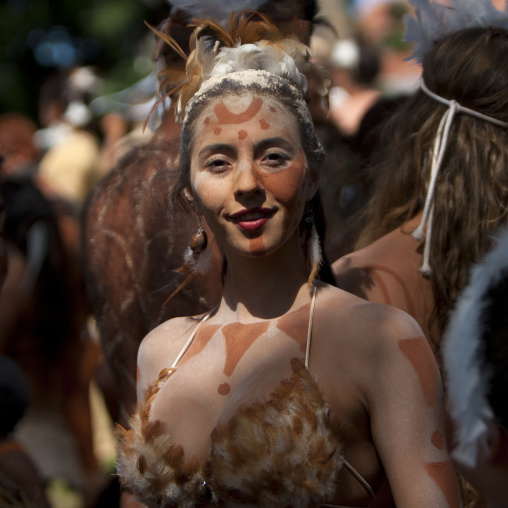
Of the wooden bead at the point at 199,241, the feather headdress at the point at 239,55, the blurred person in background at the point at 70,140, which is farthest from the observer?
the blurred person in background at the point at 70,140

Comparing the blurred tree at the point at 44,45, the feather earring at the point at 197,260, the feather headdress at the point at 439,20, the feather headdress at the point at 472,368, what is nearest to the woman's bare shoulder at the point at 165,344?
the feather earring at the point at 197,260

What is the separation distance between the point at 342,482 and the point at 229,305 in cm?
66

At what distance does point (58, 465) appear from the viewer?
5750 mm

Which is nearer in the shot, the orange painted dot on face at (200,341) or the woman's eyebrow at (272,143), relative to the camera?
the woman's eyebrow at (272,143)

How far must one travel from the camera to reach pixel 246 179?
7.81 ft

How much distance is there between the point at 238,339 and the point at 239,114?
66cm

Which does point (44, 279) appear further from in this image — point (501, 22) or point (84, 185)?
point (501, 22)

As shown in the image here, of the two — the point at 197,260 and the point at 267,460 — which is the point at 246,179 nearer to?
the point at 197,260

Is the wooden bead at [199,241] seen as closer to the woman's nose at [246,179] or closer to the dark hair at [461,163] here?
the woman's nose at [246,179]

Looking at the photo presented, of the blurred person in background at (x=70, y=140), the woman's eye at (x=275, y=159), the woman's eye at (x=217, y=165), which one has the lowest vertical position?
the blurred person in background at (x=70, y=140)

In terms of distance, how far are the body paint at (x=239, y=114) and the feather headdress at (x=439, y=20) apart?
3.42 feet

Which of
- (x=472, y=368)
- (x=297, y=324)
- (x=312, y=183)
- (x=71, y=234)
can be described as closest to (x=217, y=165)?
(x=312, y=183)

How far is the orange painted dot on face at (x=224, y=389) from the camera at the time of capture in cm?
240

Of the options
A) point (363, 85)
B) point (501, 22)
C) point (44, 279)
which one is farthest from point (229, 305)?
point (363, 85)
